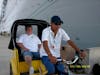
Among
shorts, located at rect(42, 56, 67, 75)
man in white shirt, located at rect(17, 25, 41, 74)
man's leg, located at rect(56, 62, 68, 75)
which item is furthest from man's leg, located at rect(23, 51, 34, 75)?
man's leg, located at rect(56, 62, 68, 75)

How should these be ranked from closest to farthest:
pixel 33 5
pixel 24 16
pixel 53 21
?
pixel 53 21 → pixel 33 5 → pixel 24 16

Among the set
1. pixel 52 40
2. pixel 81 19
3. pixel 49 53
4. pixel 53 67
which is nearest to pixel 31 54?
pixel 52 40

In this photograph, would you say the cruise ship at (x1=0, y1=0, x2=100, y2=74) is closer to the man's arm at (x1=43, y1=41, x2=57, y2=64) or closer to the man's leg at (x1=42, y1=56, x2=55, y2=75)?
the man's leg at (x1=42, y1=56, x2=55, y2=75)

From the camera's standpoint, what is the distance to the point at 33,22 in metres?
6.96

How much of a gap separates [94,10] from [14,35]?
2283mm

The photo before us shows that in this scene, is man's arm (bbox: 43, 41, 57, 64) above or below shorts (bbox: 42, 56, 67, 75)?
above

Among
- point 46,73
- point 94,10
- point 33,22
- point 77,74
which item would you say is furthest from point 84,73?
point 46,73

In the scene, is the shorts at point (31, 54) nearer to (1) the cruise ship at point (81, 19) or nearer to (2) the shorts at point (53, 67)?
(2) the shorts at point (53, 67)

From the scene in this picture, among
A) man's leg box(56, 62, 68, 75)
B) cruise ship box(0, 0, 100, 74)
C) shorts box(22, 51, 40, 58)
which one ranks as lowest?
man's leg box(56, 62, 68, 75)

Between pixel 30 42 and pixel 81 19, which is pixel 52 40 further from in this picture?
pixel 81 19

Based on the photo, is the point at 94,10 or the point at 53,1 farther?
the point at 53,1

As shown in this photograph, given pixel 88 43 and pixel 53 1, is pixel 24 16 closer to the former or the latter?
pixel 53 1

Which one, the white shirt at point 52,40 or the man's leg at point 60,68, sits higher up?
the white shirt at point 52,40

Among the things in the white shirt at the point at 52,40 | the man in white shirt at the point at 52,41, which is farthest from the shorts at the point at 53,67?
the white shirt at the point at 52,40
